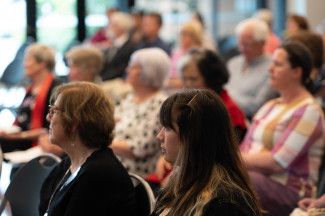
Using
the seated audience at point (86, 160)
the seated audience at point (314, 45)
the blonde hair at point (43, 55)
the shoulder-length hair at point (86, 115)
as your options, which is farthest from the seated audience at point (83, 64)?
the shoulder-length hair at point (86, 115)

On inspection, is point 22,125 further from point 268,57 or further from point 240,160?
point 240,160

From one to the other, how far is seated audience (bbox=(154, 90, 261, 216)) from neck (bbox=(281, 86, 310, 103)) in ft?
5.69

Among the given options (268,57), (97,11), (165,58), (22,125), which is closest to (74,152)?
(165,58)

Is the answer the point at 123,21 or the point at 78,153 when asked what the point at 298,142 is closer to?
the point at 78,153

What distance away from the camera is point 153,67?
417 cm

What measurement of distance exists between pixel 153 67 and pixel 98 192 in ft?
5.90

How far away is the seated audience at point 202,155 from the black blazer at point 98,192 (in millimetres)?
511

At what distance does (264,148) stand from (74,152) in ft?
4.48

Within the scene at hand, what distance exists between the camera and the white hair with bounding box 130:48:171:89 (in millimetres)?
4144

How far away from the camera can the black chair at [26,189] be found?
3.04 m

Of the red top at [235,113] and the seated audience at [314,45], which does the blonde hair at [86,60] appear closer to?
the red top at [235,113]

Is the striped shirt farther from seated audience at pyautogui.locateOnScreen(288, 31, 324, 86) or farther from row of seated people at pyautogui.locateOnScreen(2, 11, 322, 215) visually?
seated audience at pyautogui.locateOnScreen(288, 31, 324, 86)

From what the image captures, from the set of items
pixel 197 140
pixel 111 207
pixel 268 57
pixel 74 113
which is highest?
pixel 197 140

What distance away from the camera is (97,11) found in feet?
30.6
